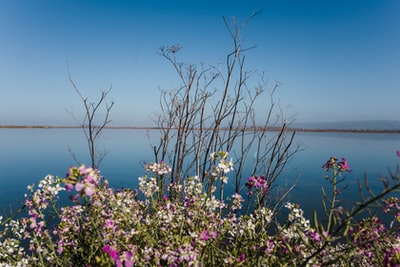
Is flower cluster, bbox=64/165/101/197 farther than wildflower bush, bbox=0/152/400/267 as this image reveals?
No

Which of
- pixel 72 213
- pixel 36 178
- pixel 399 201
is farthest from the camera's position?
pixel 36 178

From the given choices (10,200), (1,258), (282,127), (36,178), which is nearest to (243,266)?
(1,258)

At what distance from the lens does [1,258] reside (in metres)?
2.59

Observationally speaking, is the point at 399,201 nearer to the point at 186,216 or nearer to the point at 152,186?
the point at 186,216

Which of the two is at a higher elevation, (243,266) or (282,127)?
(282,127)

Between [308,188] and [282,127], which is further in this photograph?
[308,188]

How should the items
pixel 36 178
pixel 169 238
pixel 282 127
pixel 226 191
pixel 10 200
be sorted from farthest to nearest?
pixel 36 178, pixel 226 191, pixel 10 200, pixel 282 127, pixel 169 238

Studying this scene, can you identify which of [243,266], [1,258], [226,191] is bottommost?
[226,191]

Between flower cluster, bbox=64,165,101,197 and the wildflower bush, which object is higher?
flower cluster, bbox=64,165,101,197

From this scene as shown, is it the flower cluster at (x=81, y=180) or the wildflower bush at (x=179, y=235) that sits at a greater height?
the flower cluster at (x=81, y=180)

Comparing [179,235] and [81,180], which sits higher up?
[81,180]

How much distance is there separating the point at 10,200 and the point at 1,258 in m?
9.45

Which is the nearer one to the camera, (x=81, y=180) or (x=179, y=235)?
(x=81, y=180)

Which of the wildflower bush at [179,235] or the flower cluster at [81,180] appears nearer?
the flower cluster at [81,180]
